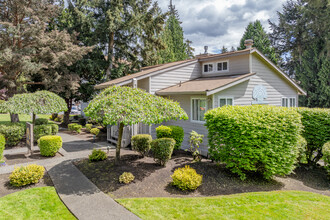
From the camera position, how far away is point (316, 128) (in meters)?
7.93

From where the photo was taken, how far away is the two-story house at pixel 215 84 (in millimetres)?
10500

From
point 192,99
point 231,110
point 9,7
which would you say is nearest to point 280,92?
point 192,99

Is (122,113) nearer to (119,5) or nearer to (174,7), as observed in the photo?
(119,5)

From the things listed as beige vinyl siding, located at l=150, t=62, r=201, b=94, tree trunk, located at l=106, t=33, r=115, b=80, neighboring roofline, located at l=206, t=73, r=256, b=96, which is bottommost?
neighboring roofline, located at l=206, t=73, r=256, b=96

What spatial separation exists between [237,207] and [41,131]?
11798 mm

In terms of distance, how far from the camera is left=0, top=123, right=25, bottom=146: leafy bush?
11.3 meters

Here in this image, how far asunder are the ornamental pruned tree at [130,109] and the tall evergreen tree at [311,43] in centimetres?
2546

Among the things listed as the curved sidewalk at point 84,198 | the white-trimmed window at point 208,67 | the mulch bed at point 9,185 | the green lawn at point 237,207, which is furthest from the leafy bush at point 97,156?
the white-trimmed window at point 208,67

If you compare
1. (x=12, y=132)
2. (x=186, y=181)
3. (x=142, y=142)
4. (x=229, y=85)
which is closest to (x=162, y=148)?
(x=142, y=142)

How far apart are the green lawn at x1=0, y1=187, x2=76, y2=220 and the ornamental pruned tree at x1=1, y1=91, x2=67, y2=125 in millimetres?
5998

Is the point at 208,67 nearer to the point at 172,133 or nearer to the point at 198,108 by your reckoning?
the point at 198,108

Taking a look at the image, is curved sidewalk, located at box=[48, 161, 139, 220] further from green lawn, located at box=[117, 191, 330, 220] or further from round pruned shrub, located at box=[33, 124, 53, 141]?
round pruned shrub, located at box=[33, 124, 53, 141]

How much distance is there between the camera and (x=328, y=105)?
79.5 feet

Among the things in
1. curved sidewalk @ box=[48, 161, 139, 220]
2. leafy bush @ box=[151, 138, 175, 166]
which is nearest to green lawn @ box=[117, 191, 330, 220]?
curved sidewalk @ box=[48, 161, 139, 220]
